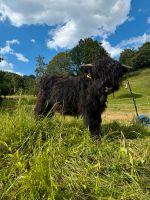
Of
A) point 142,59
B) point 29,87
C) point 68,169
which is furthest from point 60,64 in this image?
point 68,169

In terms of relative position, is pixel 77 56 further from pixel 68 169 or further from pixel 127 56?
pixel 68 169

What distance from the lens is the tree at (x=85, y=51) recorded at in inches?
2413

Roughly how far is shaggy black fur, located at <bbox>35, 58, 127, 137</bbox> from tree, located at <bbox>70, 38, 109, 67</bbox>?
5263 centimetres

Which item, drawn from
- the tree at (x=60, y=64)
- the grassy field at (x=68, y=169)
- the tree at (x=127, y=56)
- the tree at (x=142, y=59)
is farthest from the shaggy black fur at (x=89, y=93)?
the tree at (x=127, y=56)

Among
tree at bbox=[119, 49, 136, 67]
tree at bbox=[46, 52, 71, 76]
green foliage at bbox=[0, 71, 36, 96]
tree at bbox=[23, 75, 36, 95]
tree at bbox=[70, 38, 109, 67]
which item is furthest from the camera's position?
tree at bbox=[119, 49, 136, 67]

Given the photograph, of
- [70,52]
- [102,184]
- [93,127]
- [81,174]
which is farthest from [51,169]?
[70,52]

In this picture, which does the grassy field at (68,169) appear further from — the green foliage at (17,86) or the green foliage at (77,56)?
the green foliage at (77,56)

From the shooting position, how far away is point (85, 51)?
206 ft

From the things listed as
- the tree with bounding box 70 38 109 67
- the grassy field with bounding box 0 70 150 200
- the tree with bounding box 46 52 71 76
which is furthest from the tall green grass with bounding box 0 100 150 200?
the tree with bounding box 70 38 109 67

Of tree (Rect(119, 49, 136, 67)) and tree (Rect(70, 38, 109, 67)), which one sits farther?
tree (Rect(119, 49, 136, 67))

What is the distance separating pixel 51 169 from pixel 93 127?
4.08 meters

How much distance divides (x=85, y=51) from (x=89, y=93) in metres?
55.7

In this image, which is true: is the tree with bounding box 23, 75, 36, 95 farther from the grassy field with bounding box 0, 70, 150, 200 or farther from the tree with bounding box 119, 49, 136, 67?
the tree with bounding box 119, 49, 136, 67

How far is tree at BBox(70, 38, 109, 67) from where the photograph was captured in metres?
61.3
